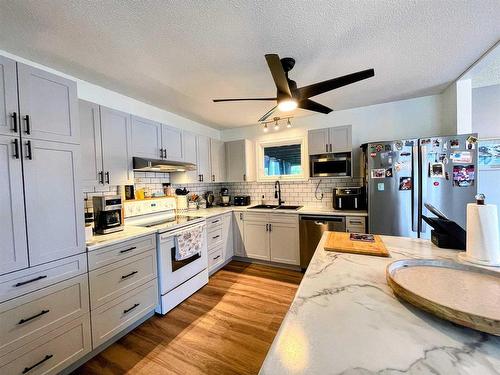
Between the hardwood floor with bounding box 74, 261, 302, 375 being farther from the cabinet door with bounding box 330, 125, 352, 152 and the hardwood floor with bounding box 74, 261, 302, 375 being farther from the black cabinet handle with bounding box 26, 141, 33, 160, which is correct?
the cabinet door with bounding box 330, 125, 352, 152

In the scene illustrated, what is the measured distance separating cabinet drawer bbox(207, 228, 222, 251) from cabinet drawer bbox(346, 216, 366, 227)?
1.79 m

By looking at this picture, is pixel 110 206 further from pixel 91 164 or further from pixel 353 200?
pixel 353 200

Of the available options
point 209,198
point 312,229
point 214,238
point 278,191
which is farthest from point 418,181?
point 209,198

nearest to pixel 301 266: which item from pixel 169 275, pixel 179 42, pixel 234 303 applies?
pixel 234 303

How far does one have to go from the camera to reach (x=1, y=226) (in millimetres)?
1273

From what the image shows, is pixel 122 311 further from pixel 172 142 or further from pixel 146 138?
pixel 172 142

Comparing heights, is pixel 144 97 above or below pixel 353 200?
above

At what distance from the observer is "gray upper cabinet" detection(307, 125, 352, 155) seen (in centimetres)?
310

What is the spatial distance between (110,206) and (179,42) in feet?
5.08

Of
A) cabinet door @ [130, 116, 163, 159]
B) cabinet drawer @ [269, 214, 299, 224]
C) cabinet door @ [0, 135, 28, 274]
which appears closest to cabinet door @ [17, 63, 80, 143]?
cabinet door @ [0, 135, 28, 274]

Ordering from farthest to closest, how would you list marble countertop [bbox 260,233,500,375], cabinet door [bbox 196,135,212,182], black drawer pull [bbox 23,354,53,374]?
1. cabinet door [bbox 196,135,212,182]
2. black drawer pull [bbox 23,354,53,374]
3. marble countertop [bbox 260,233,500,375]

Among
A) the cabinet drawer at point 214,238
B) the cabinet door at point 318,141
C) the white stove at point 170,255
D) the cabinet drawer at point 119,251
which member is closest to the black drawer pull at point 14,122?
the cabinet drawer at point 119,251

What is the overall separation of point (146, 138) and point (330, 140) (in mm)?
2517

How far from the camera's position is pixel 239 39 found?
1607 mm
